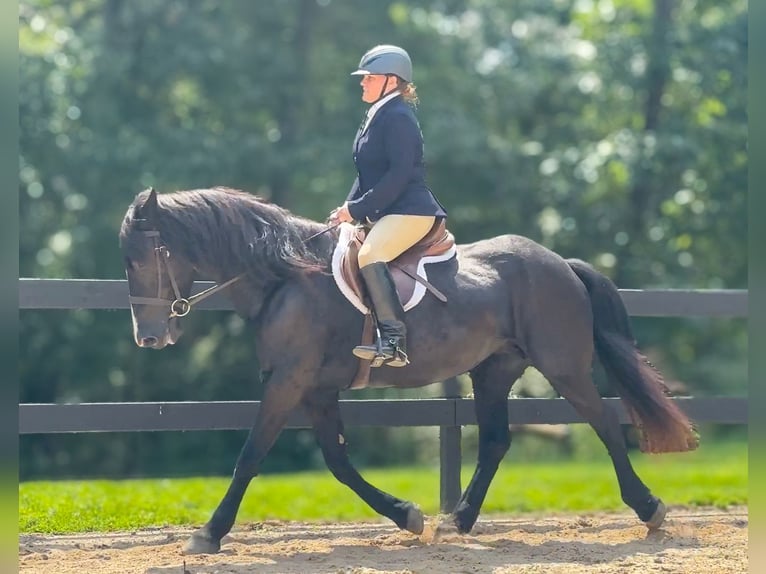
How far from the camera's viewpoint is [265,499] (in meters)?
11.0

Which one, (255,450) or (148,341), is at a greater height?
(148,341)

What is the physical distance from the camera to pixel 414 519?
20.1 ft

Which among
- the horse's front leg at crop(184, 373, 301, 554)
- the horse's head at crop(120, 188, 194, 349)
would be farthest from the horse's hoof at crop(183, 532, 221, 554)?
the horse's head at crop(120, 188, 194, 349)

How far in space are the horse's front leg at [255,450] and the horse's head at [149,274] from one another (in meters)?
0.64

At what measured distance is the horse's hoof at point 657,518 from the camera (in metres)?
6.54

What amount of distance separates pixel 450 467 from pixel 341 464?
4.54ft

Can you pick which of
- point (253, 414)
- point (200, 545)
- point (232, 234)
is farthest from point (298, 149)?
point (200, 545)

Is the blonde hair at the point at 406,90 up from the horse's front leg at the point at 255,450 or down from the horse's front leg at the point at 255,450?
up

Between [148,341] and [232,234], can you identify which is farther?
[232,234]

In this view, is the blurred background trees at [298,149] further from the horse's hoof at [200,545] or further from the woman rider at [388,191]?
the horse's hoof at [200,545]

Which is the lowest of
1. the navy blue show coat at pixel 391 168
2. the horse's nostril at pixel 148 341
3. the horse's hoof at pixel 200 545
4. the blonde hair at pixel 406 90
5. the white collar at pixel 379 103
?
the horse's hoof at pixel 200 545

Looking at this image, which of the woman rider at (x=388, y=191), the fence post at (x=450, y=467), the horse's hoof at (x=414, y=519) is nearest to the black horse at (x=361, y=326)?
the horse's hoof at (x=414, y=519)

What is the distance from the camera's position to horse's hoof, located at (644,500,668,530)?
6539 millimetres

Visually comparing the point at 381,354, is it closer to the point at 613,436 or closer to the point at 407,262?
the point at 407,262
